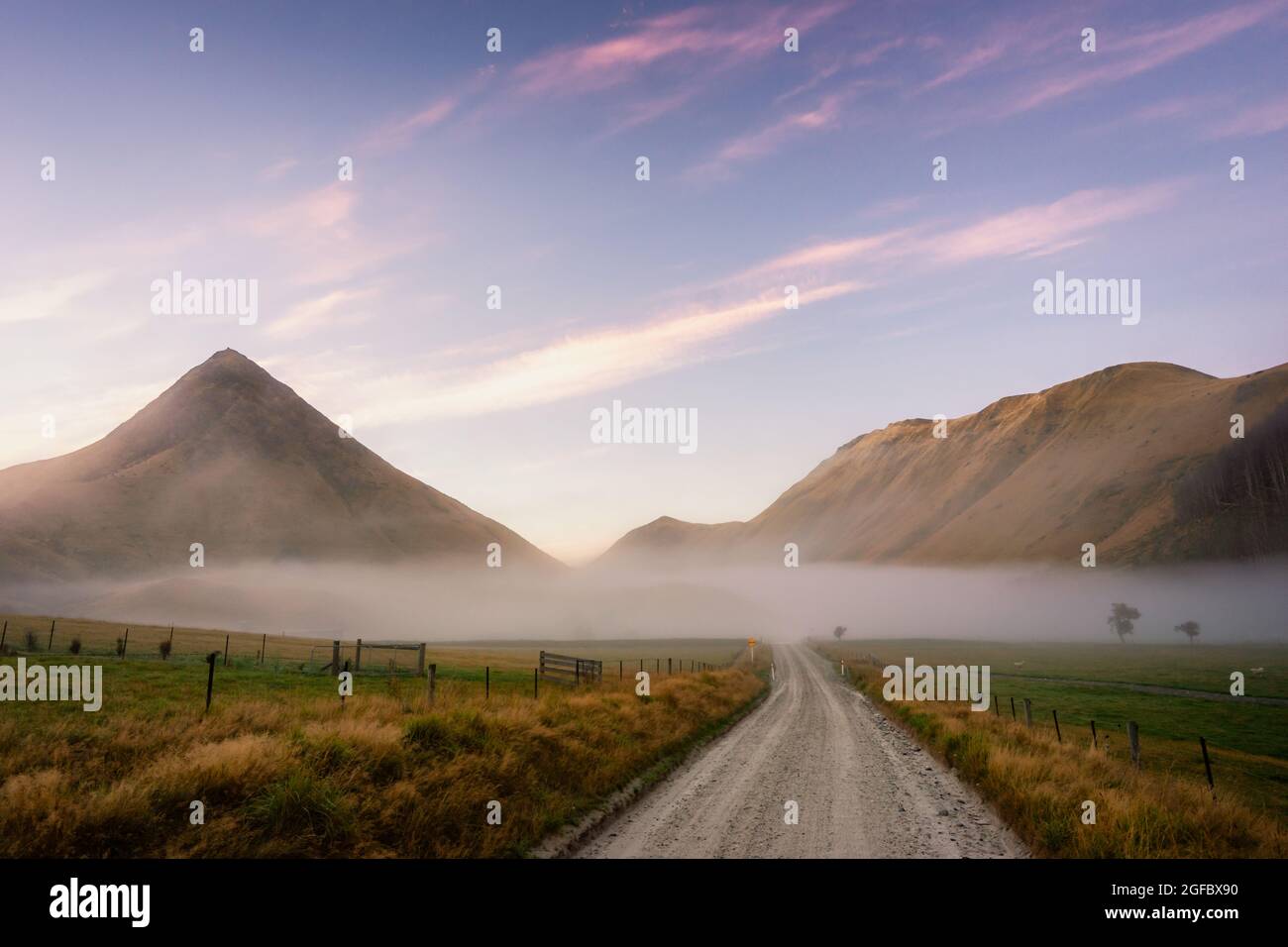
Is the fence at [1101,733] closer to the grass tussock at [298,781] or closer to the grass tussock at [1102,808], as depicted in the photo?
the grass tussock at [1102,808]

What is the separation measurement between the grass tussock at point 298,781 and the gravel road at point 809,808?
5.05ft

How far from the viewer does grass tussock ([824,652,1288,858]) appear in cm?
1029

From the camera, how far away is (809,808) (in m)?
13.9

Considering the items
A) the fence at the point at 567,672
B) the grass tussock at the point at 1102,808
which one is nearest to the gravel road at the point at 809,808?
the grass tussock at the point at 1102,808

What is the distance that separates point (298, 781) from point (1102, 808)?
45.3ft

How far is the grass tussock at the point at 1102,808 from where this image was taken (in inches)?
405

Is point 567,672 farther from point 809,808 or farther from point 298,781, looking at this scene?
point 298,781

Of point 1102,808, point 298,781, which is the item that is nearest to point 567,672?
point 298,781
